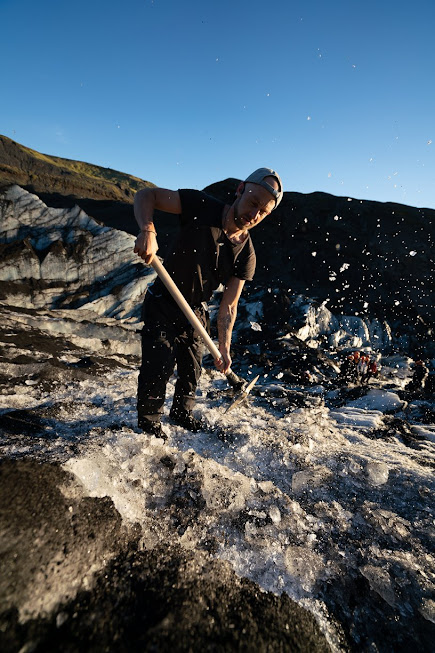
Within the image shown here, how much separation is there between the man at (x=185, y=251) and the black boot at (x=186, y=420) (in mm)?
364

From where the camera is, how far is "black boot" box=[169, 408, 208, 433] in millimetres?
2350

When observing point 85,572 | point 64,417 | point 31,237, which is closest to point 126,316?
point 31,237

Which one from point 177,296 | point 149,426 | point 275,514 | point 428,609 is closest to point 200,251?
point 177,296

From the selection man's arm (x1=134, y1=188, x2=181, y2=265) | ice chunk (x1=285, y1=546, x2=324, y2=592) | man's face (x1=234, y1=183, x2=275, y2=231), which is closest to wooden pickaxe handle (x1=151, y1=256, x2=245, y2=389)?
man's arm (x1=134, y1=188, x2=181, y2=265)

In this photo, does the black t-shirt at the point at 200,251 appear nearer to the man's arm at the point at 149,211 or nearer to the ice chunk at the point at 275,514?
the man's arm at the point at 149,211

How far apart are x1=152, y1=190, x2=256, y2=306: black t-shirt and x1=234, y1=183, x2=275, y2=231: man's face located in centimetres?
14

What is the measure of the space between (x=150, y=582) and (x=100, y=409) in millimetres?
1976

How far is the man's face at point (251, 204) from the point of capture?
1.87 metres

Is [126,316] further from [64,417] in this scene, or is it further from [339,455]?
[339,455]

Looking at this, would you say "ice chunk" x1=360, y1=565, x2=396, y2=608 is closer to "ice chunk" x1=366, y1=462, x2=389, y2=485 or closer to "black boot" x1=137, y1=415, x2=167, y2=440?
"ice chunk" x1=366, y1=462, x2=389, y2=485

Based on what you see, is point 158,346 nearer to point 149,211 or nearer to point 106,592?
point 149,211

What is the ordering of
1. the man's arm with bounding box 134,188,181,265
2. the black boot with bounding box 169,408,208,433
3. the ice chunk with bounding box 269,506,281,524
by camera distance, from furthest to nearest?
the black boot with bounding box 169,408,208,433, the man's arm with bounding box 134,188,181,265, the ice chunk with bounding box 269,506,281,524

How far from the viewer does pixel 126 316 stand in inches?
346

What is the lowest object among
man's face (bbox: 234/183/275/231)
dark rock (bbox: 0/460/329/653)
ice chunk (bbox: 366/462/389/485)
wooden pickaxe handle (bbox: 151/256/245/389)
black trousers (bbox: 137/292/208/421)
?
ice chunk (bbox: 366/462/389/485)
